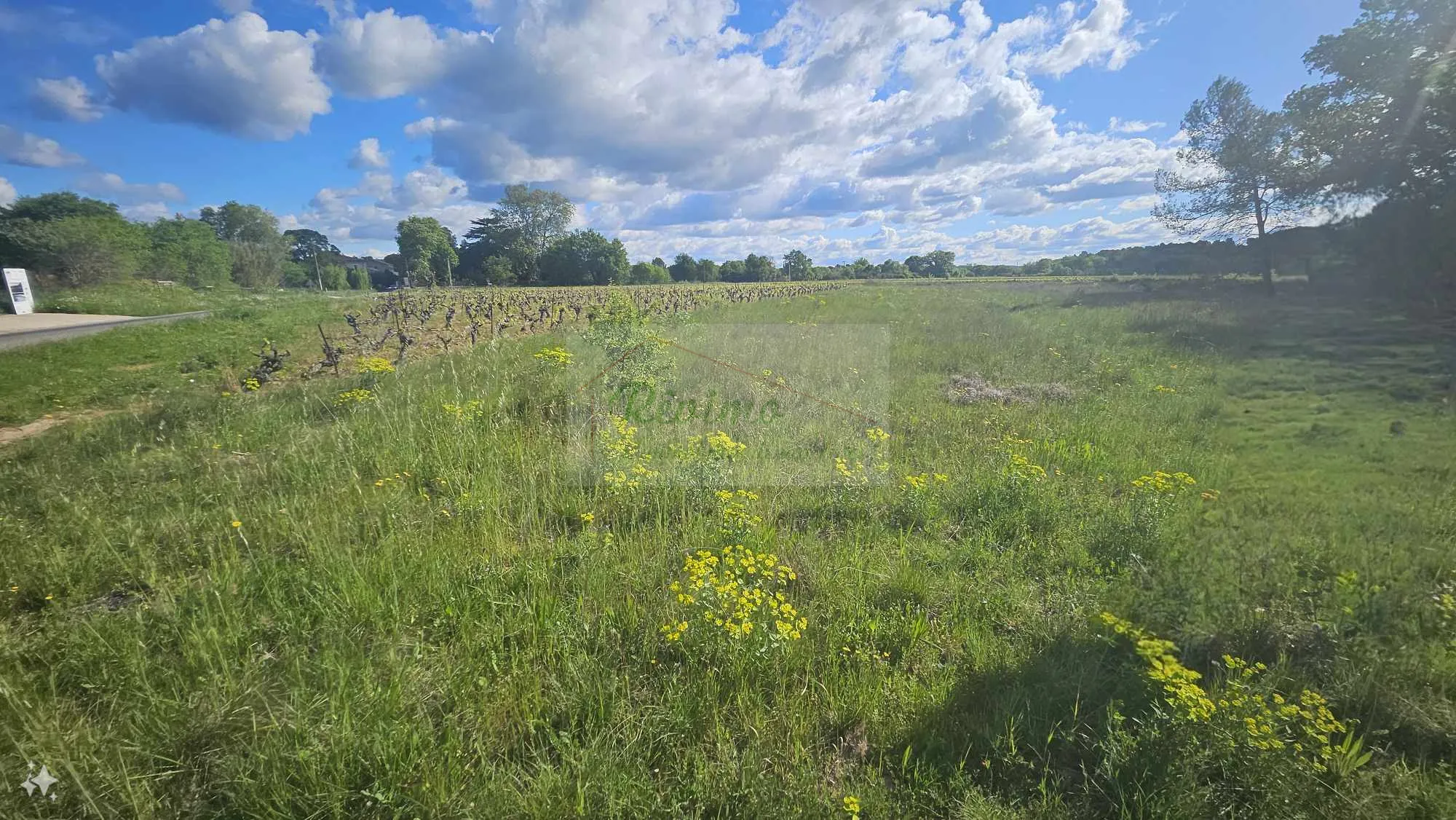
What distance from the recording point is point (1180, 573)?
3.20 metres

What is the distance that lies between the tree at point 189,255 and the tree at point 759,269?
51.0m

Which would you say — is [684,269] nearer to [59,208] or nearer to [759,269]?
[759,269]

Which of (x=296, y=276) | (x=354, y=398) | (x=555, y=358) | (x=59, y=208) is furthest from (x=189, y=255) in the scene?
(x=555, y=358)

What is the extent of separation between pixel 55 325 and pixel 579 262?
131 feet

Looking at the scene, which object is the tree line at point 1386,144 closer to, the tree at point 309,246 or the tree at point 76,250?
the tree at point 76,250

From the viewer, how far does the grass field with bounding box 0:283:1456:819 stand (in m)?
1.94

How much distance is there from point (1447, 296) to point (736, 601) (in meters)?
9.18

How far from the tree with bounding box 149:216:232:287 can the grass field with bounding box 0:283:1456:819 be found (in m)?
40.5

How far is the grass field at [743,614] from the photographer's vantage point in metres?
1.94

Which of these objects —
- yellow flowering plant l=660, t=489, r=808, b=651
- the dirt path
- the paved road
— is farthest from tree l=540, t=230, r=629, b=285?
yellow flowering plant l=660, t=489, r=808, b=651

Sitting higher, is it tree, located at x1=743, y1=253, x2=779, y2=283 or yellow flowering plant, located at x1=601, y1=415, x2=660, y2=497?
tree, located at x1=743, y1=253, x2=779, y2=283

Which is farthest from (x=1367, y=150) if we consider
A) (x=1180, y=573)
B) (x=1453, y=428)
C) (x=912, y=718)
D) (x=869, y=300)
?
(x=869, y=300)

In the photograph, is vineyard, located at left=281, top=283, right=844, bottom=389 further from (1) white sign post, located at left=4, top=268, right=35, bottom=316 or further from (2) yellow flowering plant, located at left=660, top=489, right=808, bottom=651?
(1) white sign post, located at left=4, top=268, right=35, bottom=316

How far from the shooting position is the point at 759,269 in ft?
236
